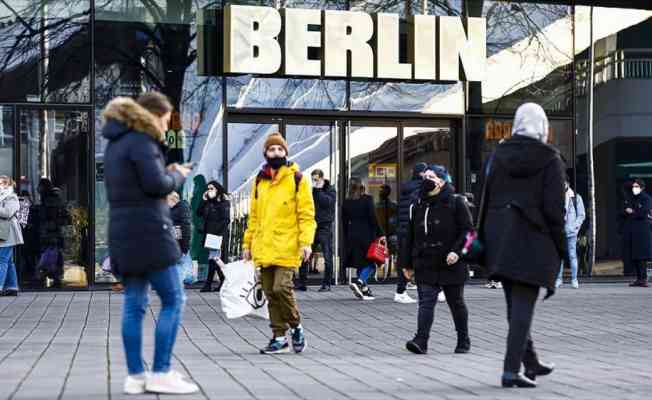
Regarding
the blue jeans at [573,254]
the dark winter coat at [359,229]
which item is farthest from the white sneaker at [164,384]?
the blue jeans at [573,254]

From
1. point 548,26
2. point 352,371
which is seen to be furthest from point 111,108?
point 548,26

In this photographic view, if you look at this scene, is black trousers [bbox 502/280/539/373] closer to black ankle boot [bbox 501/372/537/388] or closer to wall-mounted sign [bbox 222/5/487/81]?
black ankle boot [bbox 501/372/537/388]

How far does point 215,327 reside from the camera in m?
13.8

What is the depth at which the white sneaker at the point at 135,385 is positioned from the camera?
7.74 metres

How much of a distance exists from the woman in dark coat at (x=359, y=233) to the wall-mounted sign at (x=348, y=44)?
3.03 m

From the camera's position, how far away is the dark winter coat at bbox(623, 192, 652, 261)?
2188cm

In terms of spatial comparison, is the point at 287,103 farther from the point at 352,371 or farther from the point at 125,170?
the point at 125,170

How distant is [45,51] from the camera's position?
66.7 feet

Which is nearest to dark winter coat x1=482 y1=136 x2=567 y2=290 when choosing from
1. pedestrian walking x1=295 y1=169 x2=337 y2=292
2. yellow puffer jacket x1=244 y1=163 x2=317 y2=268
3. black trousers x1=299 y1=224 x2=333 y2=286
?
yellow puffer jacket x1=244 y1=163 x2=317 y2=268

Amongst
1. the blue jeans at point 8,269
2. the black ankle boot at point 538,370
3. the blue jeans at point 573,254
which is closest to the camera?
the black ankle boot at point 538,370

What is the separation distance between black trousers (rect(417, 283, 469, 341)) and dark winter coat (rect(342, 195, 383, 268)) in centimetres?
709

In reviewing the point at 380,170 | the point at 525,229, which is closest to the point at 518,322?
the point at 525,229

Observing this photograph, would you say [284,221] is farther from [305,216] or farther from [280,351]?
[280,351]

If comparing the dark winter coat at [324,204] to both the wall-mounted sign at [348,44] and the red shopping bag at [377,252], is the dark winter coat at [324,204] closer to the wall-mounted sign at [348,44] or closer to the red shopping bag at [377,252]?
the red shopping bag at [377,252]
